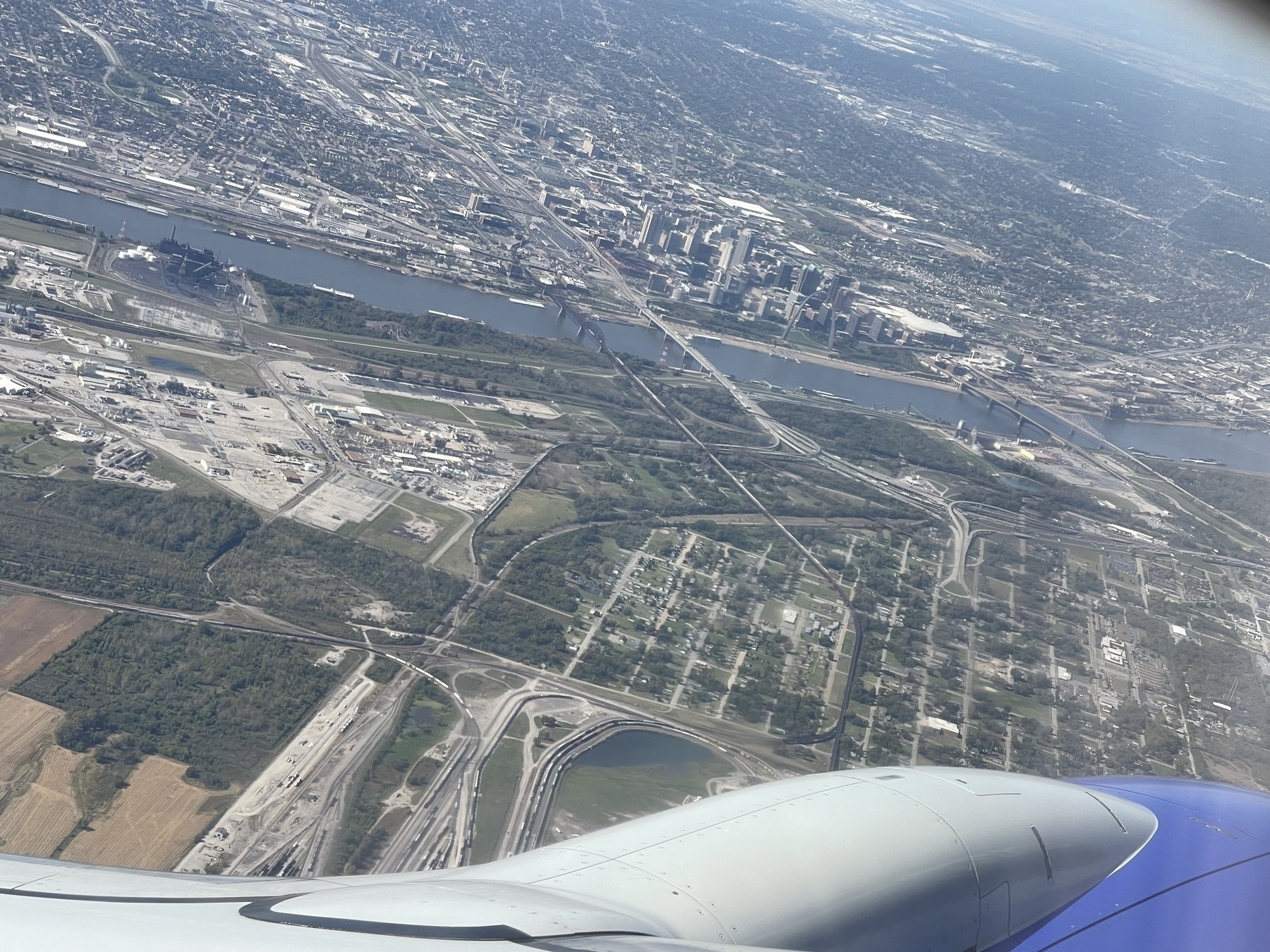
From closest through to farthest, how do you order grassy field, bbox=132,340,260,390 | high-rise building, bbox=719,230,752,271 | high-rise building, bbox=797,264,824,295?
grassy field, bbox=132,340,260,390 < high-rise building, bbox=797,264,824,295 < high-rise building, bbox=719,230,752,271

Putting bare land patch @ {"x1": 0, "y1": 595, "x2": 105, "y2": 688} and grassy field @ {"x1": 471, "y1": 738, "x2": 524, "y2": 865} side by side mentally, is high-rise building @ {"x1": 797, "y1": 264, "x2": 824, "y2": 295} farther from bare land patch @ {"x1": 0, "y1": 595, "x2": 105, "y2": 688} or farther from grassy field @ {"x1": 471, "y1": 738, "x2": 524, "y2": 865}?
bare land patch @ {"x1": 0, "y1": 595, "x2": 105, "y2": 688}

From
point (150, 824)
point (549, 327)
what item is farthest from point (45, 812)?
point (549, 327)

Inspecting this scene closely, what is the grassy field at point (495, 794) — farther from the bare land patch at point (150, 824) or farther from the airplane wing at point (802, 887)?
the airplane wing at point (802, 887)

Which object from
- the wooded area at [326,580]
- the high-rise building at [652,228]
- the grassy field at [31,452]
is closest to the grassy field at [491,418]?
the wooded area at [326,580]

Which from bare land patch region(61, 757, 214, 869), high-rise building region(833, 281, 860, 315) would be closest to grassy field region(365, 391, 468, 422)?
bare land patch region(61, 757, 214, 869)

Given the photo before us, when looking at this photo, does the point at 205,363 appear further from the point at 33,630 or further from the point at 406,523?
the point at 33,630

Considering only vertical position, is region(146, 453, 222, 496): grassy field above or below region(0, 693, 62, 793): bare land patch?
below
